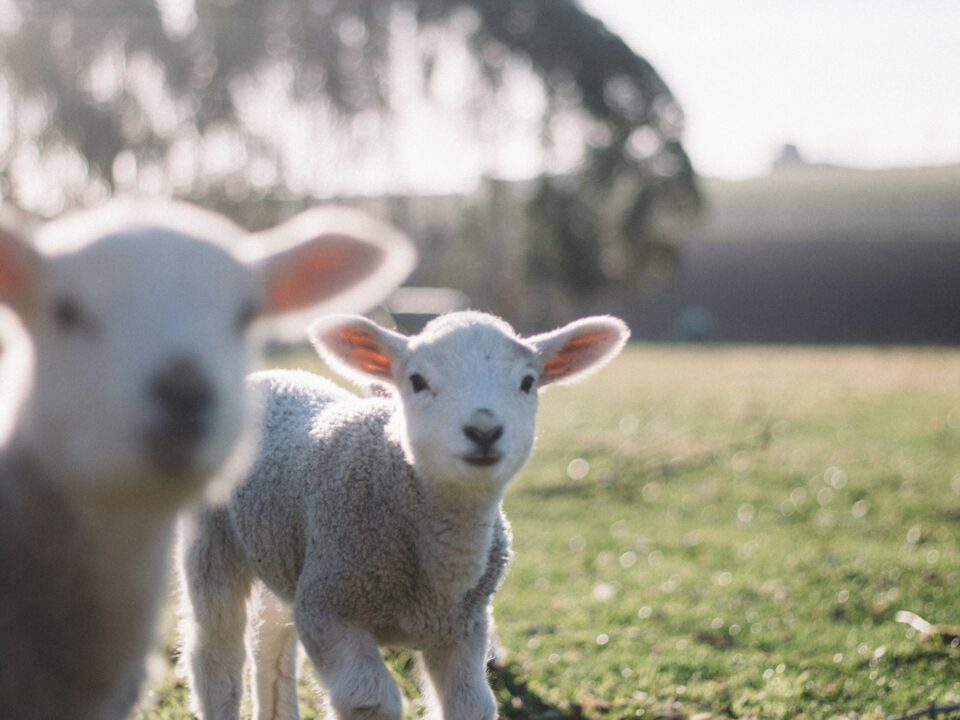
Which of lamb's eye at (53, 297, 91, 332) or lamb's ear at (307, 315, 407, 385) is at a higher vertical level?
lamb's eye at (53, 297, 91, 332)

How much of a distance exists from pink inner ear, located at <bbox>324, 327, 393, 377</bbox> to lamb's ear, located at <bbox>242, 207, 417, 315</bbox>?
149 centimetres

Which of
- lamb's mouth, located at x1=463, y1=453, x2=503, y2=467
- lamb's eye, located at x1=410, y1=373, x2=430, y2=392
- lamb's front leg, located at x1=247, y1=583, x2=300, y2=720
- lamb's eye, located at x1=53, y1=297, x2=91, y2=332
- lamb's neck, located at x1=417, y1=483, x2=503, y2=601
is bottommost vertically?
lamb's front leg, located at x1=247, y1=583, x2=300, y2=720

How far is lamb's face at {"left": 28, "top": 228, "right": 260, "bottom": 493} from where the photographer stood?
222 cm

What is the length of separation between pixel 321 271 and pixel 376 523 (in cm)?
148

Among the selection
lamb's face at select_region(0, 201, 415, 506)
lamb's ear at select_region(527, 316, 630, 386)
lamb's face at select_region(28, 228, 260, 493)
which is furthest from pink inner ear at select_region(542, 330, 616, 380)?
lamb's face at select_region(28, 228, 260, 493)

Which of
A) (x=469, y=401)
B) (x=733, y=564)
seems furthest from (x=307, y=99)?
(x=469, y=401)

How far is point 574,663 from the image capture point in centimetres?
541

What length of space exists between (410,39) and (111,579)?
27500 mm

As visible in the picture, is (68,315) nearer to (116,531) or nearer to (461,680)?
(116,531)

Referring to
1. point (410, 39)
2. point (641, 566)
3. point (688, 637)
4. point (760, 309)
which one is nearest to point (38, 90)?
point (410, 39)

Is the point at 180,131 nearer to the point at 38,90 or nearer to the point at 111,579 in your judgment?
the point at 38,90

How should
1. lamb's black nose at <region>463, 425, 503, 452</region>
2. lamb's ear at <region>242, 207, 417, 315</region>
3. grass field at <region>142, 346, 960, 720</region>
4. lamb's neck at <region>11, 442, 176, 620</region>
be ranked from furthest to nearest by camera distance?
grass field at <region>142, 346, 960, 720</region>, lamb's black nose at <region>463, 425, 503, 452</region>, lamb's ear at <region>242, 207, 417, 315</region>, lamb's neck at <region>11, 442, 176, 620</region>

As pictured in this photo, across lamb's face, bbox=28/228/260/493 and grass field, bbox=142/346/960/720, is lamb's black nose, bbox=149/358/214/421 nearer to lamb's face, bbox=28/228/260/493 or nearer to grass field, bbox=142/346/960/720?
lamb's face, bbox=28/228/260/493

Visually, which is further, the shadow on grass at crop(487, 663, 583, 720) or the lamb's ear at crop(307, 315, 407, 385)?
the shadow on grass at crop(487, 663, 583, 720)
